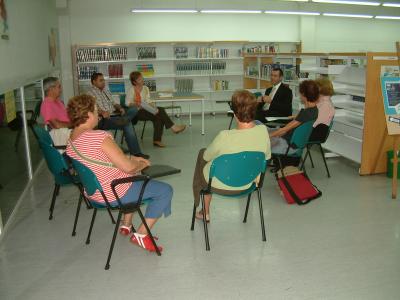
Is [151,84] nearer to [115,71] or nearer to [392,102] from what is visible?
[115,71]

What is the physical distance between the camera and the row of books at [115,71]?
32.4 feet

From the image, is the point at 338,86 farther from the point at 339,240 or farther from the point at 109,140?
the point at 109,140

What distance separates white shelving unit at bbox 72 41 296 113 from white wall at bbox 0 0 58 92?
115 inches

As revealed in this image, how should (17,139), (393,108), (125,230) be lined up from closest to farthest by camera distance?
(125,230) < (393,108) < (17,139)

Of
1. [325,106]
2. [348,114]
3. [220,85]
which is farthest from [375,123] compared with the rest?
[220,85]

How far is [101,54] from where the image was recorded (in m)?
9.82

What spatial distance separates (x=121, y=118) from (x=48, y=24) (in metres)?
2.61

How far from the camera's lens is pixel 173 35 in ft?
33.7

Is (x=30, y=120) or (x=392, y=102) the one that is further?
(x=30, y=120)

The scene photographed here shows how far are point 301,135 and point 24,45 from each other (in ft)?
10.9

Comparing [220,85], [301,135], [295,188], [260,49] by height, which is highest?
[260,49]

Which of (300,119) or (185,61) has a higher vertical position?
(185,61)

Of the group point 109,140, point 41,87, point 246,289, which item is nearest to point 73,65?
point 41,87

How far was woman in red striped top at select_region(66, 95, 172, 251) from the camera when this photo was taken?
9.06 ft
